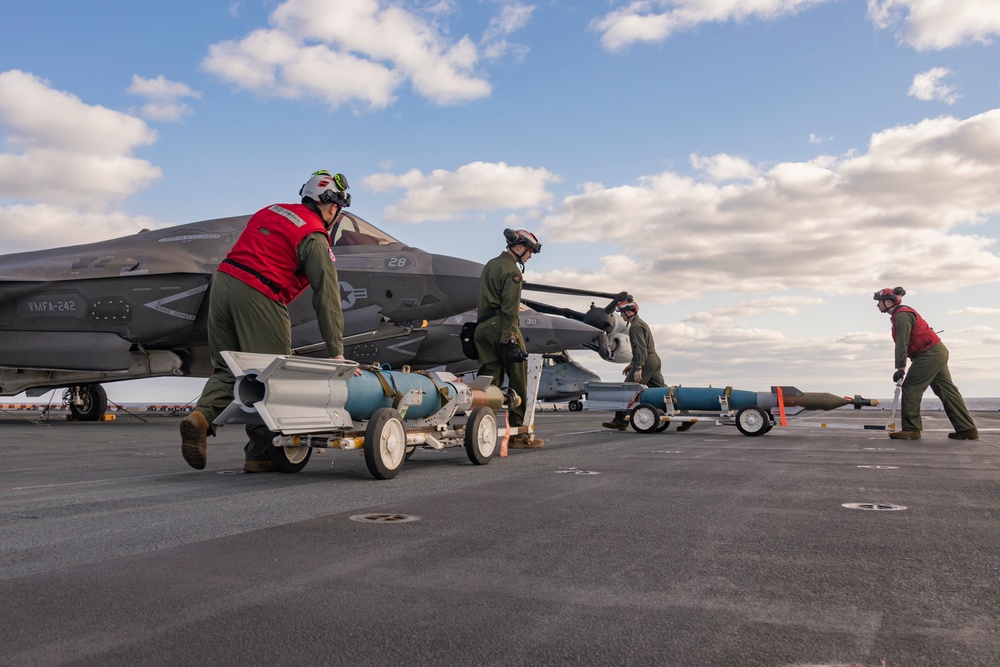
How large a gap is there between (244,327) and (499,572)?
13.2 ft

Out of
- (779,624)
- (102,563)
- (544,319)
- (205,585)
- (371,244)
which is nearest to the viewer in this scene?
(779,624)

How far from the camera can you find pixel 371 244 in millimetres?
14500

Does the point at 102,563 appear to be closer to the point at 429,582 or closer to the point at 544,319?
the point at 429,582

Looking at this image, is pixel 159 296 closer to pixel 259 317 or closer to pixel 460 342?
pixel 460 342

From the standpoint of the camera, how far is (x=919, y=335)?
480 inches

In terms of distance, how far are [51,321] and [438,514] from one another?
14.5m

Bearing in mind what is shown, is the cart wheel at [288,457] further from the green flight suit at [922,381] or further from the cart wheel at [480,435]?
the green flight suit at [922,381]

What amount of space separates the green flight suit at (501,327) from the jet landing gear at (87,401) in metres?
16.3

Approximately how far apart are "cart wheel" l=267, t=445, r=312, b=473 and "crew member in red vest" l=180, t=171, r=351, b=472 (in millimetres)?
97

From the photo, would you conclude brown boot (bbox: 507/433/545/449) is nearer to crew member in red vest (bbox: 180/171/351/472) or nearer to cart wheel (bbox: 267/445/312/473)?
cart wheel (bbox: 267/445/312/473)

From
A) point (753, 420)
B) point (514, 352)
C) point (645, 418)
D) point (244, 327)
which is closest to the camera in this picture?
point (244, 327)

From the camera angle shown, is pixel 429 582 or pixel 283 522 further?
pixel 283 522

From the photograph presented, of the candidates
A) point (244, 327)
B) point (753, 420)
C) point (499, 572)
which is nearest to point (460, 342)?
point (753, 420)

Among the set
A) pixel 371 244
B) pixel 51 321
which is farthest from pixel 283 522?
pixel 51 321
